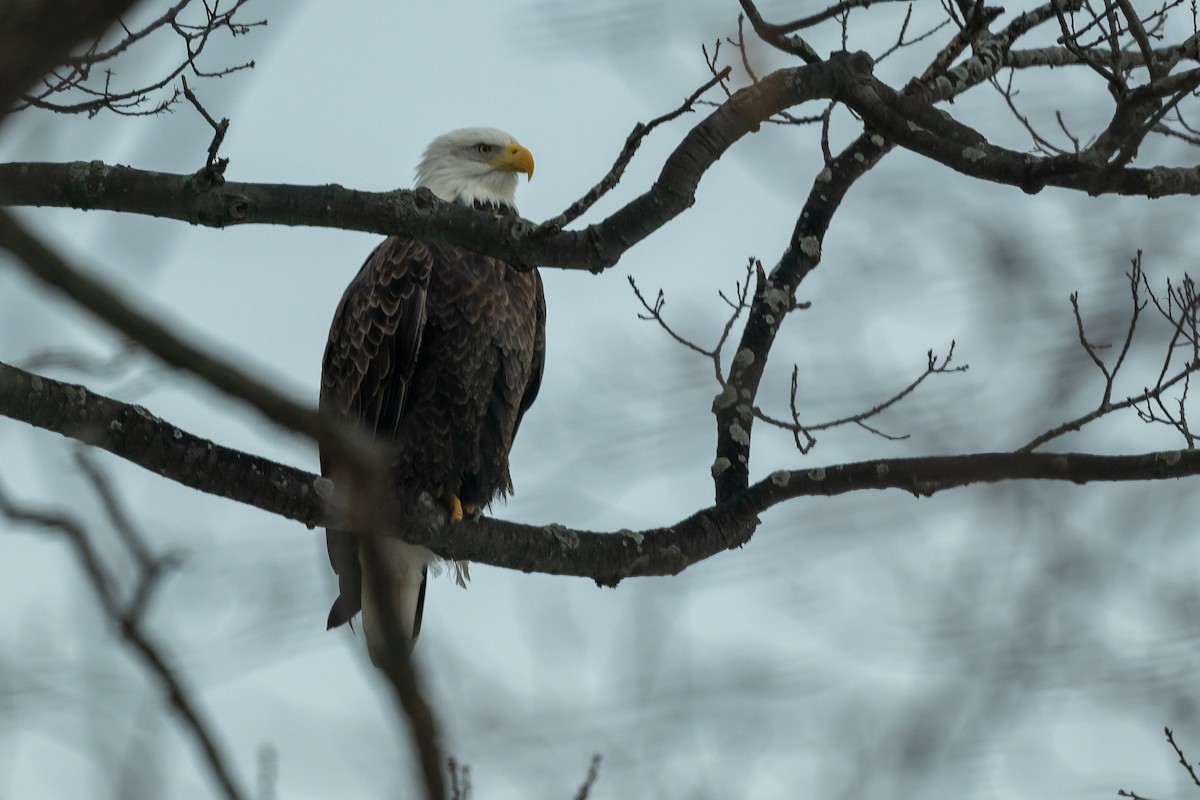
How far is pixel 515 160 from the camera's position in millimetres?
6180

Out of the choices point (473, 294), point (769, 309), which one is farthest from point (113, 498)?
point (473, 294)

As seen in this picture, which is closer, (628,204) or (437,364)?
(628,204)

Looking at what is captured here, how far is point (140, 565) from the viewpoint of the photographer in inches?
43.0

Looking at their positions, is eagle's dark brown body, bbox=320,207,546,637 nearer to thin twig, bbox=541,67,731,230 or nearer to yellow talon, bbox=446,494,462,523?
yellow talon, bbox=446,494,462,523

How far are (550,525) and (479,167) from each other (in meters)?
2.70

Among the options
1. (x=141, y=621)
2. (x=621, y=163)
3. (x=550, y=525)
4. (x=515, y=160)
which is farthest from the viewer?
(x=515, y=160)

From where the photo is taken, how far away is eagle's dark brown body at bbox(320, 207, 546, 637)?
5.07 metres

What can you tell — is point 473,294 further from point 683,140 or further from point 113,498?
point 113,498

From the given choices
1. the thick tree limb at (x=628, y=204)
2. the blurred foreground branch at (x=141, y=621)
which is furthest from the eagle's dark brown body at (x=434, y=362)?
the blurred foreground branch at (x=141, y=621)

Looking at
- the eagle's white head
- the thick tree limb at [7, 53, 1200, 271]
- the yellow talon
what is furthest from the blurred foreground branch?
the eagle's white head

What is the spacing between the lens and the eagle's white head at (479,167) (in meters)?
6.19

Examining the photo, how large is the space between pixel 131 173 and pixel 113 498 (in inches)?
87.6

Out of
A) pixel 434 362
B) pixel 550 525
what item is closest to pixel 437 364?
pixel 434 362

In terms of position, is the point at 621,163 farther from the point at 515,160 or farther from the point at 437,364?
the point at 515,160
